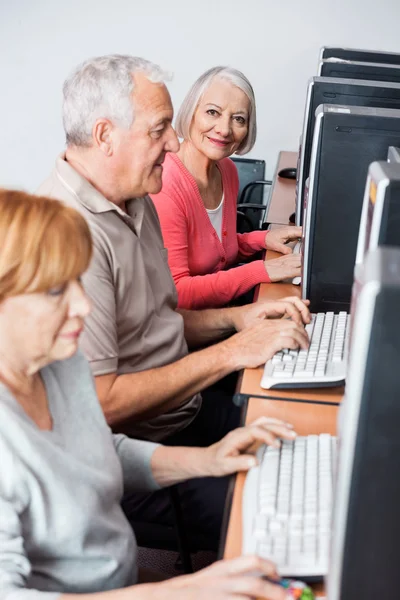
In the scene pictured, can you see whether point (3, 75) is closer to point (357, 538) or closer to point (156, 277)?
point (156, 277)

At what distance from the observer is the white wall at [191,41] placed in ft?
11.9

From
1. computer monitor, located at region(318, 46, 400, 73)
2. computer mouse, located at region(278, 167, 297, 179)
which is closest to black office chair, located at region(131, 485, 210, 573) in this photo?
computer monitor, located at region(318, 46, 400, 73)

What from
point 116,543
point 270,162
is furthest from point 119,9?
point 116,543

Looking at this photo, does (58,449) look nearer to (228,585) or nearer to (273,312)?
(228,585)

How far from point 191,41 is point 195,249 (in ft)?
6.02

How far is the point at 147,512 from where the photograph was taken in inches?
60.0

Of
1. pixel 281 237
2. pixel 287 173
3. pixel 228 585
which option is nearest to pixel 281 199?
pixel 287 173

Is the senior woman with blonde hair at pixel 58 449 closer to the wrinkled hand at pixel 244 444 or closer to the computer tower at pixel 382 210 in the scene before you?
the wrinkled hand at pixel 244 444

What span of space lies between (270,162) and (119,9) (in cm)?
104

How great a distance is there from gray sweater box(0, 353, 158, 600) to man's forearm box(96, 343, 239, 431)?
0.26 metres

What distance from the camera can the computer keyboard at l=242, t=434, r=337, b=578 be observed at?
3.08 feet

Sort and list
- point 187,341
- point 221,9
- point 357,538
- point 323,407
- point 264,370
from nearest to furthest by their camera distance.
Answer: point 357,538 < point 323,407 < point 264,370 < point 187,341 < point 221,9

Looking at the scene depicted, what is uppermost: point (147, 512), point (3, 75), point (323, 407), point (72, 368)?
point (3, 75)

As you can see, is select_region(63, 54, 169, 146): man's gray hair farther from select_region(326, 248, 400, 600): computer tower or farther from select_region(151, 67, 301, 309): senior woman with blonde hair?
select_region(326, 248, 400, 600): computer tower
